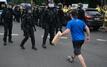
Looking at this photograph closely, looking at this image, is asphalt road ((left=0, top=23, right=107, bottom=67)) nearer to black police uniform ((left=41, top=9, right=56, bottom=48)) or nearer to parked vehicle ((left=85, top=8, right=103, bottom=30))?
black police uniform ((left=41, top=9, right=56, bottom=48))

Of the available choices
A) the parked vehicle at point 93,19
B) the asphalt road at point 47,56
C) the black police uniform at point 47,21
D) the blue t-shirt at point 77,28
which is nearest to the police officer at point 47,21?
the black police uniform at point 47,21

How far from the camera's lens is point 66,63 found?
1255cm

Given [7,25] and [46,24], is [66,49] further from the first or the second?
[7,25]

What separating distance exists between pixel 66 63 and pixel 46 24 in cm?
438

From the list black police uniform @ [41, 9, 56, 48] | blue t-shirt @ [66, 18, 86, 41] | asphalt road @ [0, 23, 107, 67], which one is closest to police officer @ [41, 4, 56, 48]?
black police uniform @ [41, 9, 56, 48]

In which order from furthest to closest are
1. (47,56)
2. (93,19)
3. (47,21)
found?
(93,19) → (47,21) → (47,56)

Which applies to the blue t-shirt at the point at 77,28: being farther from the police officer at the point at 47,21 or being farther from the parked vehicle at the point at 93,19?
the parked vehicle at the point at 93,19

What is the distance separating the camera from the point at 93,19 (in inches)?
1078

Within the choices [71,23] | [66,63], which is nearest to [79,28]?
[71,23]

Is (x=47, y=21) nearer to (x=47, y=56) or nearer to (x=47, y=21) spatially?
(x=47, y=21)

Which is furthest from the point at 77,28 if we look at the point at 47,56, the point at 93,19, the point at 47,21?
the point at 93,19

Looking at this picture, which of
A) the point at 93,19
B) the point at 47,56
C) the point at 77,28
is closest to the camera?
the point at 77,28

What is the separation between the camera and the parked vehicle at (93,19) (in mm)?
27281

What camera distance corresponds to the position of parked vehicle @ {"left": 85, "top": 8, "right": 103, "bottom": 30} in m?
27.3
